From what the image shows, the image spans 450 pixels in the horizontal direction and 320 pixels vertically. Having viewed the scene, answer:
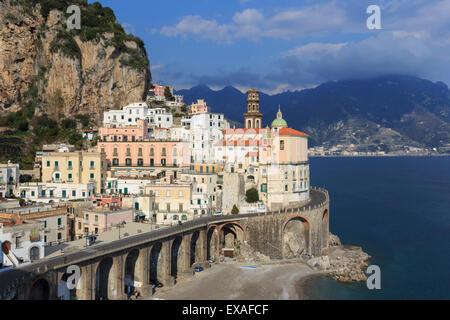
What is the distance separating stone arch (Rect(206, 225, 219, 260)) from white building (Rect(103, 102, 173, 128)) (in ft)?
120

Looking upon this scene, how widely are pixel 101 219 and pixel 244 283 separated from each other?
20047 mm

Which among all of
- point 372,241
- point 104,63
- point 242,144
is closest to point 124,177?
point 242,144

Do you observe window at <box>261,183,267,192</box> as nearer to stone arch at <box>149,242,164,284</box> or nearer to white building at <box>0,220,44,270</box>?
stone arch at <box>149,242,164,284</box>

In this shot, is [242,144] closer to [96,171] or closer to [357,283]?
[96,171]

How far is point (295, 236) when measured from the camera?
6719 cm

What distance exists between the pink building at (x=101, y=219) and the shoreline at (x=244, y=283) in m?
11.4

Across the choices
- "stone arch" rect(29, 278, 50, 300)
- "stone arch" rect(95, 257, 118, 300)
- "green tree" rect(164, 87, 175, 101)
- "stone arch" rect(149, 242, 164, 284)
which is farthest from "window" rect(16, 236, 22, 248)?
"green tree" rect(164, 87, 175, 101)

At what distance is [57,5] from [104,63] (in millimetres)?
16553

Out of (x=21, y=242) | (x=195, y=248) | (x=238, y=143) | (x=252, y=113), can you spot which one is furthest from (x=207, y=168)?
(x=21, y=242)

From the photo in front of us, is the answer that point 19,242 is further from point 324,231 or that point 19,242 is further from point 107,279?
point 324,231

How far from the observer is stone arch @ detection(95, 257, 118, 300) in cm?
4566

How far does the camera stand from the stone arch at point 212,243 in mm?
63812

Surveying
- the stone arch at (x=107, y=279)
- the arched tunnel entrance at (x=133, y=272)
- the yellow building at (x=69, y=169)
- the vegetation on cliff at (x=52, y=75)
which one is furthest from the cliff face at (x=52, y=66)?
the stone arch at (x=107, y=279)

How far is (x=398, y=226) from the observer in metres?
89.9
